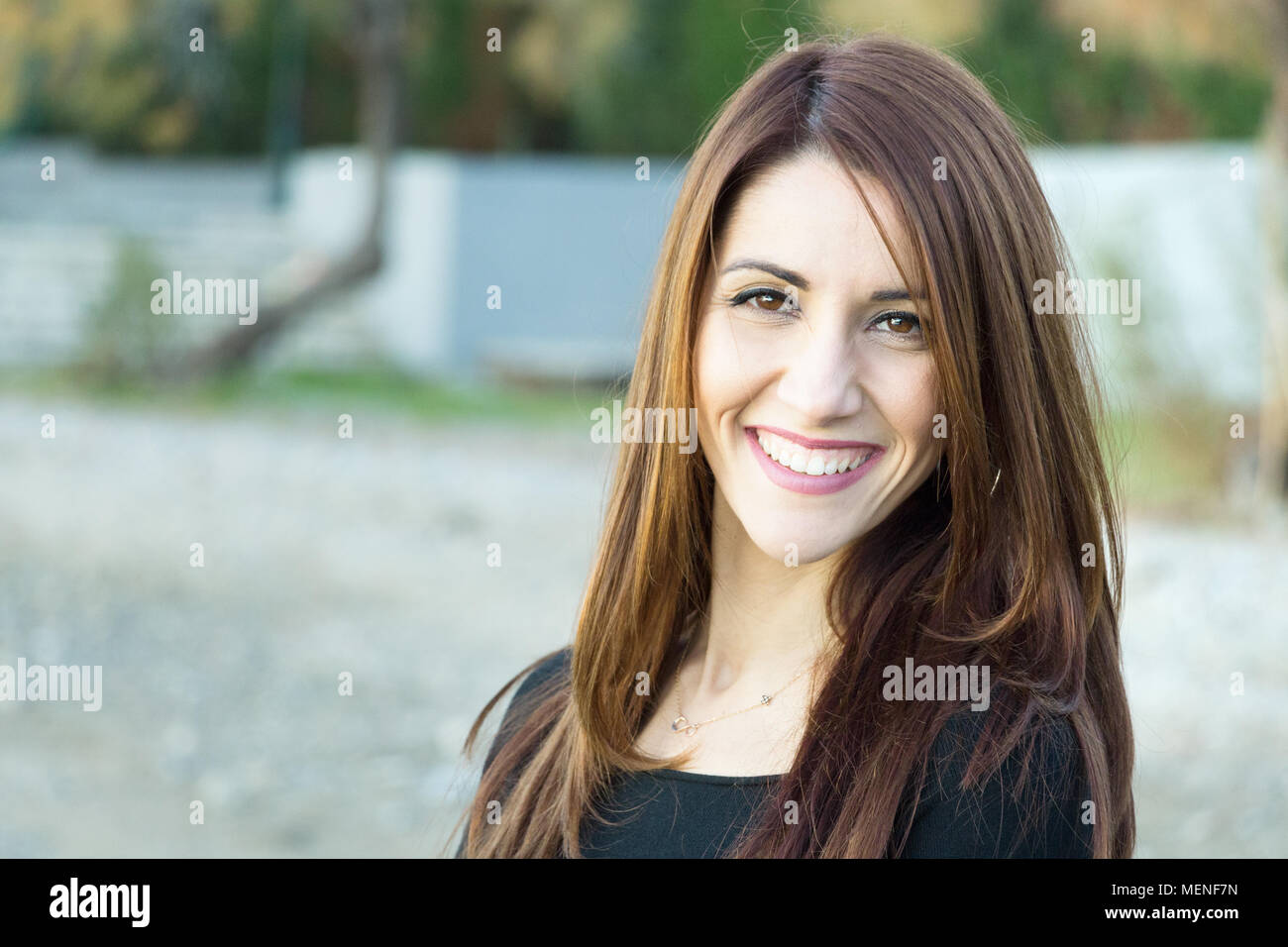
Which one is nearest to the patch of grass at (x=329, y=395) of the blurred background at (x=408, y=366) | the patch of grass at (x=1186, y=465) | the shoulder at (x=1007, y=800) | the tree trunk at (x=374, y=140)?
the blurred background at (x=408, y=366)

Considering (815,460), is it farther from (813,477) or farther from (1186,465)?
(1186,465)

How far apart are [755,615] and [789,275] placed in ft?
1.39

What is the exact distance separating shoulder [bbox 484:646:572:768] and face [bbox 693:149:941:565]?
44 cm

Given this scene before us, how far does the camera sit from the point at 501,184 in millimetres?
11578

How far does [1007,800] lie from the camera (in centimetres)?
127

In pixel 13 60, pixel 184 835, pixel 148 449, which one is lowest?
pixel 184 835

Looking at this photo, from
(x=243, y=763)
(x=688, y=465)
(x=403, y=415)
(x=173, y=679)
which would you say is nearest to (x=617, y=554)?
(x=688, y=465)

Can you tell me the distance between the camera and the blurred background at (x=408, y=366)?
470cm

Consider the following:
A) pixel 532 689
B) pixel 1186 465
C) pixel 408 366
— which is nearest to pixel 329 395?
pixel 408 366

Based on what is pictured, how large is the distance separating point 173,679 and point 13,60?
6.90m

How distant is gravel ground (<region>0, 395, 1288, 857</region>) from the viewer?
435 cm

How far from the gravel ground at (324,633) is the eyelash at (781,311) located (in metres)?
2.14

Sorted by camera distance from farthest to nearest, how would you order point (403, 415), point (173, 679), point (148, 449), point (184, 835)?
point (403, 415), point (148, 449), point (173, 679), point (184, 835)
